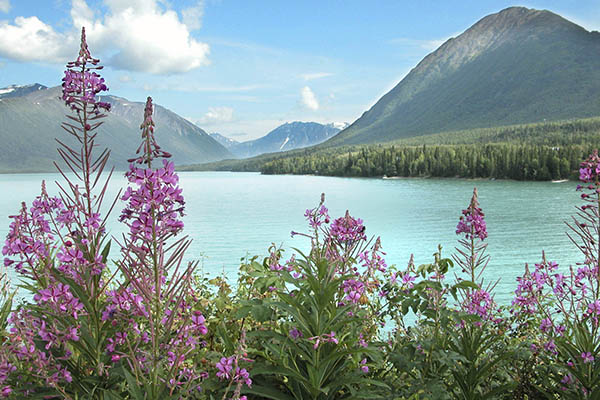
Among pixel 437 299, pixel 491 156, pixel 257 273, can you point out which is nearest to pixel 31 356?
pixel 257 273

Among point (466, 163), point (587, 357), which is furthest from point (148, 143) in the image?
point (466, 163)

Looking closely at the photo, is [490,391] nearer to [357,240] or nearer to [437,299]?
[437,299]

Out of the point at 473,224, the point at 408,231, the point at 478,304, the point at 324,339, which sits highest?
the point at 473,224

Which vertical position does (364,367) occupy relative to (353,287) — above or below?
below

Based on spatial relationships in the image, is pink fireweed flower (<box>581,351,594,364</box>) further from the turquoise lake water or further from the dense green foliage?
the dense green foliage

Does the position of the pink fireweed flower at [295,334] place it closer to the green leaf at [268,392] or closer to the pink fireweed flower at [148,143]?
the green leaf at [268,392]

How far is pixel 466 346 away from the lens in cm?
402

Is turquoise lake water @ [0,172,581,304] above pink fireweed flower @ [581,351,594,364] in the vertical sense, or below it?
below

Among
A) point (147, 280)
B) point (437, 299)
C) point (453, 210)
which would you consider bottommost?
point (453, 210)

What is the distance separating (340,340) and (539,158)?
10574cm

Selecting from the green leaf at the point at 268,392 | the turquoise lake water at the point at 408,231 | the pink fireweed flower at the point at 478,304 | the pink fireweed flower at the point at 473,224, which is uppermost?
the pink fireweed flower at the point at 473,224

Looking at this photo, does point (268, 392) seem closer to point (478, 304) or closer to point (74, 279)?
point (74, 279)

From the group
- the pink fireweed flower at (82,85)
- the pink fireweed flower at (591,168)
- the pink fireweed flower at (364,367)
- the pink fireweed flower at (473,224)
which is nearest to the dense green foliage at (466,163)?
the pink fireweed flower at (591,168)

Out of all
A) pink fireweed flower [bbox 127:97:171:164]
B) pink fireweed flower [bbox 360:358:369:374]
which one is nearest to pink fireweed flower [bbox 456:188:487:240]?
pink fireweed flower [bbox 360:358:369:374]
